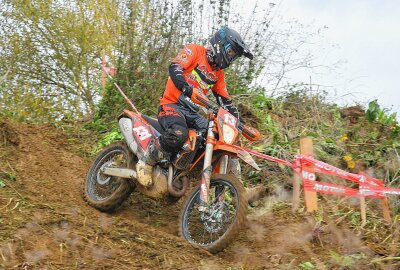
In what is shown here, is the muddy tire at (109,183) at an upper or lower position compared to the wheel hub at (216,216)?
upper

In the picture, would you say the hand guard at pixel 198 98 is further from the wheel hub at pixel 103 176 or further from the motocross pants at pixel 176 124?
the wheel hub at pixel 103 176

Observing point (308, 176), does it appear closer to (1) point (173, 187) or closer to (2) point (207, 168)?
(2) point (207, 168)

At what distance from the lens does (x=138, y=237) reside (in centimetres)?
527

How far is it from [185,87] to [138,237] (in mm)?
1535

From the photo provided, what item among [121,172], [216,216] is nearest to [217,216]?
[216,216]

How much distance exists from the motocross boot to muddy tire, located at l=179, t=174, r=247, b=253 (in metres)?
0.59

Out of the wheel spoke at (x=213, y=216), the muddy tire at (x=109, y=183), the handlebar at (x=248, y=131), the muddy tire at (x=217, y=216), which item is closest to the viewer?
the muddy tire at (x=217, y=216)

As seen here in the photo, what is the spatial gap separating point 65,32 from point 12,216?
36.7ft

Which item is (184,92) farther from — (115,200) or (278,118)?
(278,118)

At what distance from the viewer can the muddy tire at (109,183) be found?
21.0 feet

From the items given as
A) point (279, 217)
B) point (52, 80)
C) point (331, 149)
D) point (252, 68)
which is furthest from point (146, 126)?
point (52, 80)

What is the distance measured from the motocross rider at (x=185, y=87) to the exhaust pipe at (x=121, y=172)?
0.12m

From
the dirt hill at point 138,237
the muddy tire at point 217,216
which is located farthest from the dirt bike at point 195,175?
the dirt hill at point 138,237

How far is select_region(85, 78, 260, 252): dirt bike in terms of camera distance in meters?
5.43
